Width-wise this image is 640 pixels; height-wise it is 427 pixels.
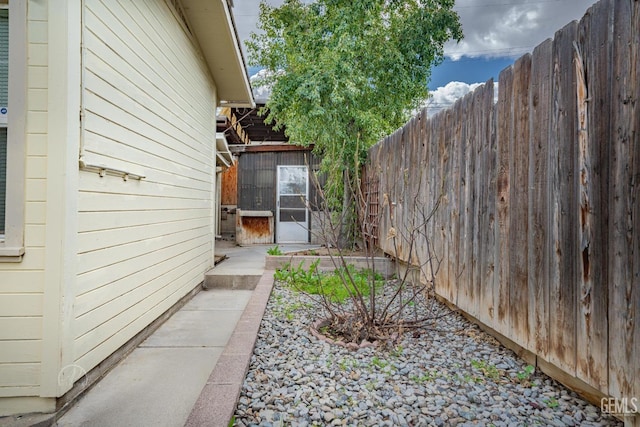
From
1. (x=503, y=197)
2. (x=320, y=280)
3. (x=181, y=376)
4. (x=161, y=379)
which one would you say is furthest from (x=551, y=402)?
(x=320, y=280)

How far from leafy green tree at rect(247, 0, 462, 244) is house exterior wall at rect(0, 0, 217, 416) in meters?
3.06

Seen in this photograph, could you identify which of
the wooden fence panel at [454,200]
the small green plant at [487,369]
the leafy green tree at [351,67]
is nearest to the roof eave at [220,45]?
the leafy green tree at [351,67]

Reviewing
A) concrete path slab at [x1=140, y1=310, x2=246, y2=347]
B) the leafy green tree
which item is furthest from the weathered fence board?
the leafy green tree

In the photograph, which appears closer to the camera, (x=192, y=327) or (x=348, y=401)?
(x=348, y=401)

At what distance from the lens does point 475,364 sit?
233 centimetres

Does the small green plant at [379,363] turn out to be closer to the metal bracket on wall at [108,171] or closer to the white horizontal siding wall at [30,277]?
the white horizontal siding wall at [30,277]

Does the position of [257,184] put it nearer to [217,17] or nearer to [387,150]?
[387,150]

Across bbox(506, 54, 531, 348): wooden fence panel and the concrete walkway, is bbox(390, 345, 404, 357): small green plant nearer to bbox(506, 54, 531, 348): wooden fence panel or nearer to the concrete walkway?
bbox(506, 54, 531, 348): wooden fence panel

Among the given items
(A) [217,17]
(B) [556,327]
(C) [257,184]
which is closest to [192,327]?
(B) [556,327]

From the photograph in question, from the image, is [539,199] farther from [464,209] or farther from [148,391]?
[148,391]

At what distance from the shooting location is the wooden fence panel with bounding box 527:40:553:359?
76.4 inches

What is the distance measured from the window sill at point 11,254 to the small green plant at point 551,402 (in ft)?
9.24

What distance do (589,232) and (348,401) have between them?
4.79 ft

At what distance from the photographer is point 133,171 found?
272cm
